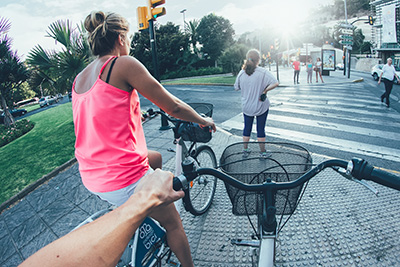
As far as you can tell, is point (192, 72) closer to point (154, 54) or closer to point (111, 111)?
point (154, 54)

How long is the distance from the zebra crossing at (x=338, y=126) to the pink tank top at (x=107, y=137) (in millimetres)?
4818

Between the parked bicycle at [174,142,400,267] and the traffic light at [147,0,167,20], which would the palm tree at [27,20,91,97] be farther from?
the parked bicycle at [174,142,400,267]

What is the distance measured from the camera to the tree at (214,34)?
42.8 m

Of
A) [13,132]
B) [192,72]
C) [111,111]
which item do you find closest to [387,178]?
[111,111]

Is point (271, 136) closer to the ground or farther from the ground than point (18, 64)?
closer to the ground

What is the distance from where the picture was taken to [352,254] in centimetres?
254

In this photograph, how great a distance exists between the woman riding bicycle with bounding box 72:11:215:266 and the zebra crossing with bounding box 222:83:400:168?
15.7ft

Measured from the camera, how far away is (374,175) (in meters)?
1.14

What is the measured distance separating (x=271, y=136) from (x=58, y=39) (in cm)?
750

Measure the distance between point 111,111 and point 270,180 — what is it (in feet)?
3.22

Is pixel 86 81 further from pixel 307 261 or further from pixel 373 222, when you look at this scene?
pixel 373 222

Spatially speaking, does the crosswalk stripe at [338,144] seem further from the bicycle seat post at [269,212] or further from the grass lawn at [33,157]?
the grass lawn at [33,157]

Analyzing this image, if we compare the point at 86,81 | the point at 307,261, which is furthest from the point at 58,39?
the point at 307,261

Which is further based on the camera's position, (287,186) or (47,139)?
(47,139)
